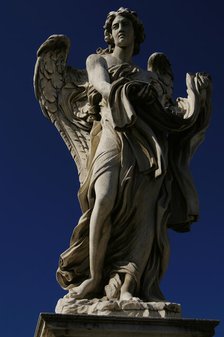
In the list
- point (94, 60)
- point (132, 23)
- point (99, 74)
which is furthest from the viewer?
point (132, 23)

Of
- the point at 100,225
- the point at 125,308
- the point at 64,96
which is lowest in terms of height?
the point at 125,308

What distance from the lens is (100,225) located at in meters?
7.27

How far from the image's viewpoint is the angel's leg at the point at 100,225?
714 cm

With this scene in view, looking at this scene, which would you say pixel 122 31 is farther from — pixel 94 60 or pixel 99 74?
pixel 99 74

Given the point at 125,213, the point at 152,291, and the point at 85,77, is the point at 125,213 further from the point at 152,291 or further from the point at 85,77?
the point at 85,77

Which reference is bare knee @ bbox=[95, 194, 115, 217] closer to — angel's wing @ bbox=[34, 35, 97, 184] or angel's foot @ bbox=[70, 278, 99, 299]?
angel's foot @ bbox=[70, 278, 99, 299]

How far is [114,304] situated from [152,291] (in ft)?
2.58

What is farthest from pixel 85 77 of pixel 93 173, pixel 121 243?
pixel 121 243

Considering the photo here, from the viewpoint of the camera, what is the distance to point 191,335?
6336mm

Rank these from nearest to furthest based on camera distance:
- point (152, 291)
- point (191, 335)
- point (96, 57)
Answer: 1. point (191, 335)
2. point (152, 291)
3. point (96, 57)

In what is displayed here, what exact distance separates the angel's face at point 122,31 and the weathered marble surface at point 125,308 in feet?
11.6

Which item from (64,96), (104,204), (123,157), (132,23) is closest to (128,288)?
(104,204)

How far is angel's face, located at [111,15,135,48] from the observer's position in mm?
8641

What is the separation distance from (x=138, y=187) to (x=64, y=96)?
192 cm
